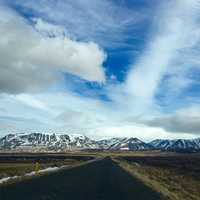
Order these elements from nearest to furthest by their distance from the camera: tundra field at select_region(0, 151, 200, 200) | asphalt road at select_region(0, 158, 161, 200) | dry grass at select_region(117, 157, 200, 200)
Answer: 1. asphalt road at select_region(0, 158, 161, 200)
2. tundra field at select_region(0, 151, 200, 200)
3. dry grass at select_region(117, 157, 200, 200)

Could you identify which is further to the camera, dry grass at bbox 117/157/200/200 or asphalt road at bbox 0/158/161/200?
dry grass at bbox 117/157/200/200

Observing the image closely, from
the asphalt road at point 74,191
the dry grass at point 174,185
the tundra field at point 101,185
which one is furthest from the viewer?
the dry grass at point 174,185

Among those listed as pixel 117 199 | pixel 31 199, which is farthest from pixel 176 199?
pixel 31 199

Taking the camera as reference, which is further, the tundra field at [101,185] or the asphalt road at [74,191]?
the tundra field at [101,185]

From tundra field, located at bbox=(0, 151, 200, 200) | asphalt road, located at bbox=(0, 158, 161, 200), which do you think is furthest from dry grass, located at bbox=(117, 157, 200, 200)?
asphalt road, located at bbox=(0, 158, 161, 200)

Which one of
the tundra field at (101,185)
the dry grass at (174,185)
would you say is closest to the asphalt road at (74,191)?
the tundra field at (101,185)

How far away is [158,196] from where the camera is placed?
24.2m

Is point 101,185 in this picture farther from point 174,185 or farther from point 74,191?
point 174,185

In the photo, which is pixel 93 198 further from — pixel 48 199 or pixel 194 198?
pixel 194 198

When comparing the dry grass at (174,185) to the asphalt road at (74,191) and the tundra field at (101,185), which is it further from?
the asphalt road at (74,191)

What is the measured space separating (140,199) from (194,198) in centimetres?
478

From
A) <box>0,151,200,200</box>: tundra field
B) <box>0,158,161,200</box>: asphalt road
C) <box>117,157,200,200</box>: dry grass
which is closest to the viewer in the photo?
<box>0,158,161,200</box>: asphalt road

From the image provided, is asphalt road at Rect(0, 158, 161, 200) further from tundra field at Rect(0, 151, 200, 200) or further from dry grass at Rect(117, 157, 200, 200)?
dry grass at Rect(117, 157, 200, 200)

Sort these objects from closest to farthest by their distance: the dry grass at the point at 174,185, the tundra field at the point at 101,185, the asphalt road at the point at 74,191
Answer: the asphalt road at the point at 74,191 → the tundra field at the point at 101,185 → the dry grass at the point at 174,185
